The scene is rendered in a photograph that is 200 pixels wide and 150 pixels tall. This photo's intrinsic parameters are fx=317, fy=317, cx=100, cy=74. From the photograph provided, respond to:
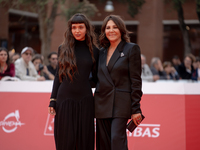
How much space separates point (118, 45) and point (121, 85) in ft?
1.72

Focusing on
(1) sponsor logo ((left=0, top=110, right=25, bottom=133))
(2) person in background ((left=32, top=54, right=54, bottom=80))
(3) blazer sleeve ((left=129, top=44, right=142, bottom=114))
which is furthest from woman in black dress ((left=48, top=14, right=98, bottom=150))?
(2) person in background ((left=32, top=54, right=54, bottom=80))

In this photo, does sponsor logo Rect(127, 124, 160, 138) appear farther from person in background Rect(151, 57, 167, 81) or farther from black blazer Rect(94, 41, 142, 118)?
person in background Rect(151, 57, 167, 81)

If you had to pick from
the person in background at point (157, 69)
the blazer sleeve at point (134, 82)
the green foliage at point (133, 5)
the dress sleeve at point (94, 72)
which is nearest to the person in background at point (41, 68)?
the person in background at point (157, 69)

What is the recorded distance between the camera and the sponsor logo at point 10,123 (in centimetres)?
580

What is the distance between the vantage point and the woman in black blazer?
3.82m

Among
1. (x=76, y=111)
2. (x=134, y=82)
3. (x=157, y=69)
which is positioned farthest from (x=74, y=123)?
(x=157, y=69)

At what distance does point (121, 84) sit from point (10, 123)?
9.27 feet

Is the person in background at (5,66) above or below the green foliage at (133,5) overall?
below

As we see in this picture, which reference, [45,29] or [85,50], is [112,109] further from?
[45,29]

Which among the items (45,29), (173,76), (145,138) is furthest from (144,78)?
(45,29)

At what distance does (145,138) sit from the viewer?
5.49 metres

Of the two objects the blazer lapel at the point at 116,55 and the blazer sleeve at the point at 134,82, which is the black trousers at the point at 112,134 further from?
the blazer lapel at the point at 116,55

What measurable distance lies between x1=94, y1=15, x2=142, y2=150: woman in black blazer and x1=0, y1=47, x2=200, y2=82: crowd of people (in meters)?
3.06

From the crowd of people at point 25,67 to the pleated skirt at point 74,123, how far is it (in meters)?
2.80
